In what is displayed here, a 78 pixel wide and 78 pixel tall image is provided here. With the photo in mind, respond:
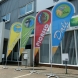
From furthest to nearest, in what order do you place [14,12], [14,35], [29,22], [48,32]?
[14,12] → [48,32] → [14,35] → [29,22]

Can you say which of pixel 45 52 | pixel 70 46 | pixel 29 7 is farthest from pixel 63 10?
pixel 29 7

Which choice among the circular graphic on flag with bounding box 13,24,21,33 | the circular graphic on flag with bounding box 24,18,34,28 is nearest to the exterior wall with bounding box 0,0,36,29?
the circular graphic on flag with bounding box 13,24,21,33

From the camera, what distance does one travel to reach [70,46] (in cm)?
1373

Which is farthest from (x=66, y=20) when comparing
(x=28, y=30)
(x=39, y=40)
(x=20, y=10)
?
(x=20, y=10)

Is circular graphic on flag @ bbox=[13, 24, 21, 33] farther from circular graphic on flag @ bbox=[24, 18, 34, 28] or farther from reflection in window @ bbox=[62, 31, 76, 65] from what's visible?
reflection in window @ bbox=[62, 31, 76, 65]

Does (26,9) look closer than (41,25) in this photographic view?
No

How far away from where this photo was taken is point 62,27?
958 cm

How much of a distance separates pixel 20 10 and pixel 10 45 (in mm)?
8291

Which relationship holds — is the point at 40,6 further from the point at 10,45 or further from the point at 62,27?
the point at 62,27

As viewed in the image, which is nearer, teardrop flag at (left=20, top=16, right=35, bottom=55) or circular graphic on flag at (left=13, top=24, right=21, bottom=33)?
teardrop flag at (left=20, top=16, right=35, bottom=55)

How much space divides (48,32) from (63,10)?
21.1ft

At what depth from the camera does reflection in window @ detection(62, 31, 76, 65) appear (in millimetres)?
13453

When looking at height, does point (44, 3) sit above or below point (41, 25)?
above

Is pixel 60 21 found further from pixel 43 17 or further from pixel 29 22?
pixel 29 22
